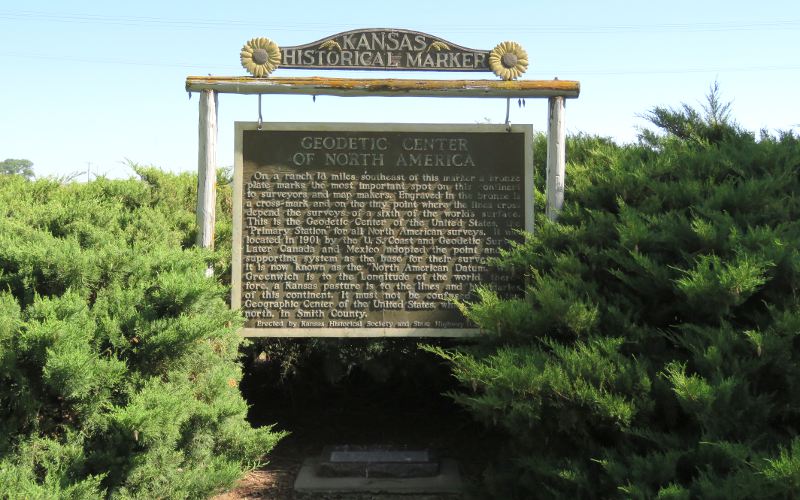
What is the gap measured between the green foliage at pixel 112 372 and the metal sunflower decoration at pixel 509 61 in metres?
2.85

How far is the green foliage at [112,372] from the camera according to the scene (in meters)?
4.03

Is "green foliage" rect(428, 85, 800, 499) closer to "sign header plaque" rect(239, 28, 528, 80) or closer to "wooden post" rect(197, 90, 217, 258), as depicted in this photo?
"sign header plaque" rect(239, 28, 528, 80)

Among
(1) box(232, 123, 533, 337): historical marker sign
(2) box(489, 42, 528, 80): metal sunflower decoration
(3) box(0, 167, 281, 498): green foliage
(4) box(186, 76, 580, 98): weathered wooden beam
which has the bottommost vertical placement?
(3) box(0, 167, 281, 498): green foliage

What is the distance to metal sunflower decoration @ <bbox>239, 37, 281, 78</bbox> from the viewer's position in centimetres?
605

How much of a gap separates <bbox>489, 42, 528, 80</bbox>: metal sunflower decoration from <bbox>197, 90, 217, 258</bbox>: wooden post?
237 cm

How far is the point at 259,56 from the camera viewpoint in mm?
6066

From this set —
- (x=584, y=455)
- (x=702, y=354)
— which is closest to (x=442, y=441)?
(x=584, y=455)

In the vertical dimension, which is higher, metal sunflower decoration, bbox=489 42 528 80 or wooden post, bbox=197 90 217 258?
metal sunflower decoration, bbox=489 42 528 80

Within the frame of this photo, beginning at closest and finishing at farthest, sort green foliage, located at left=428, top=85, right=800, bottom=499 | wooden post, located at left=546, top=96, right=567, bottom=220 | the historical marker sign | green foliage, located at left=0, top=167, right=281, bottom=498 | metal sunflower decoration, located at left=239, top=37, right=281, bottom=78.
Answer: green foliage, located at left=0, top=167, right=281, bottom=498 < green foliage, located at left=428, top=85, right=800, bottom=499 < the historical marker sign < metal sunflower decoration, located at left=239, top=37, right=281, bottom=78 < wooden post, located at left=546, top=96, right=567, bottom=220

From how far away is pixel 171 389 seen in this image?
15.0 feet

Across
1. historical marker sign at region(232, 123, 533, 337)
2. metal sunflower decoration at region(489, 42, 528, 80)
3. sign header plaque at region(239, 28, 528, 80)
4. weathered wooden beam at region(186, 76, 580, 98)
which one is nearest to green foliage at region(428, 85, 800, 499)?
historical marker sign at region(232, 123, 533, 337)

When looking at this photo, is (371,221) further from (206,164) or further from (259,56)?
(259,56)

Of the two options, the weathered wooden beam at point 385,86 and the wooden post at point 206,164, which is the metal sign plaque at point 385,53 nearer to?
the weathered wooden beam at point 385,86

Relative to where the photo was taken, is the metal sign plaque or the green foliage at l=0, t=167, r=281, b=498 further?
the metal sign plaque
